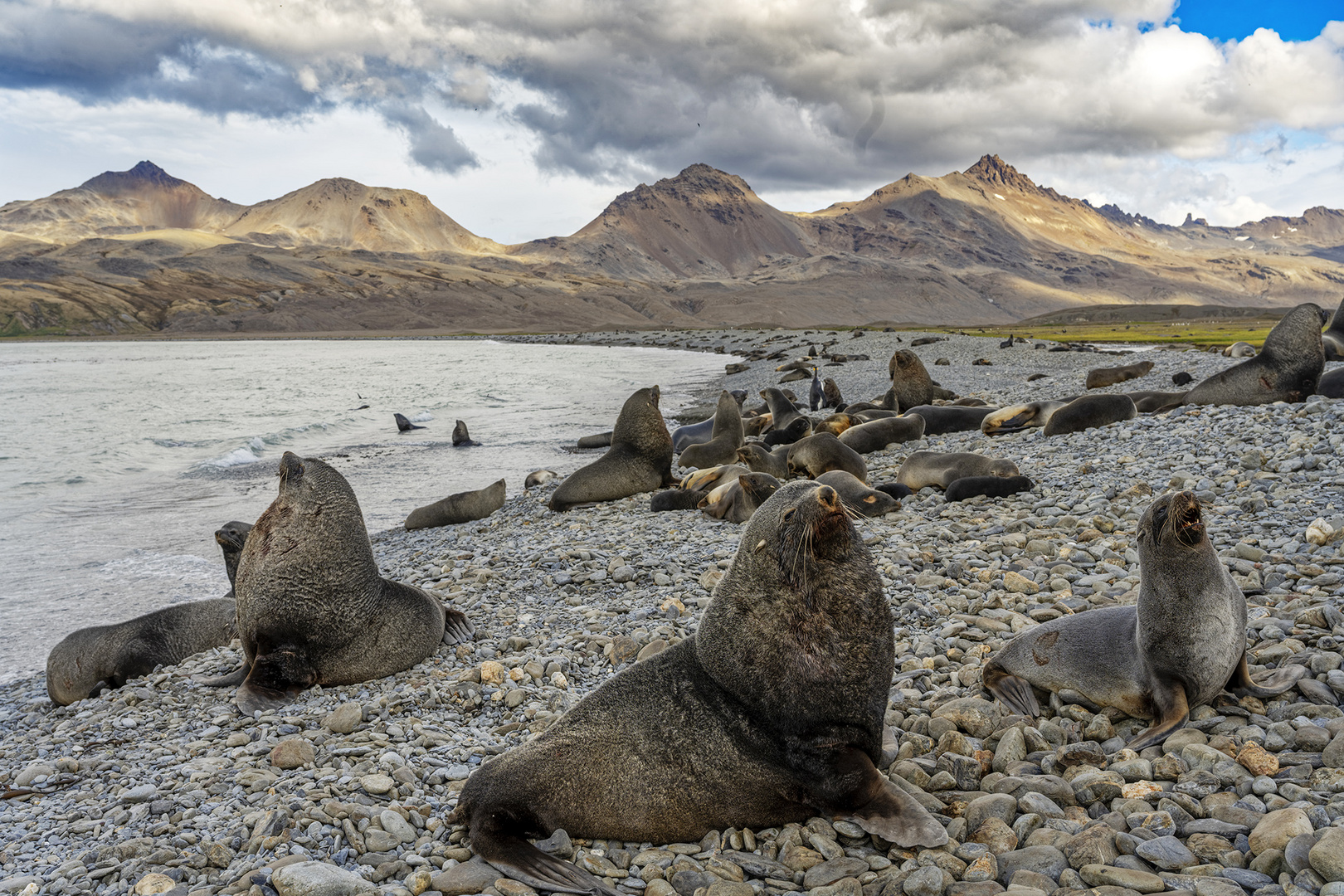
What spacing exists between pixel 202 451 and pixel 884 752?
2360 cm

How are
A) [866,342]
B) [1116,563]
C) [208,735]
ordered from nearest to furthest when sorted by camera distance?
[208,735]
[1116,563]
[866,342]

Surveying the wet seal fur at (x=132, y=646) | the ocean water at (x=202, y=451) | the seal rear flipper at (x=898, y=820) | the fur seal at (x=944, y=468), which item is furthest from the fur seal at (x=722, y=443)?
the seal rear flipper at (x=898, y=820)

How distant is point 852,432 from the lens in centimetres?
1476

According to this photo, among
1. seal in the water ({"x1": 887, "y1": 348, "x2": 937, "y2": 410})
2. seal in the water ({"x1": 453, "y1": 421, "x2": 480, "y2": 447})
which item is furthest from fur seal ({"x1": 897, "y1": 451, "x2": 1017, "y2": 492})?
seal in the water ({"x1": 453, "y1": 421, "x2": 480, "y2": 447})

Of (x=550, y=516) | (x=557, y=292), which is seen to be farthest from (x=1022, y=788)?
(x=557, y=292)

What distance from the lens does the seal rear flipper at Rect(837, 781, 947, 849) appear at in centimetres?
338

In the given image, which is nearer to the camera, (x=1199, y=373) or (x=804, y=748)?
(x=804, y=748)

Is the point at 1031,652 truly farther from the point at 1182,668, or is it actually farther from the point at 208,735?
the point at 208,735

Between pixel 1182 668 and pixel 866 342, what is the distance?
52.1 m

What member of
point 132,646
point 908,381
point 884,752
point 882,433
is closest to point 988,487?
point 882,433

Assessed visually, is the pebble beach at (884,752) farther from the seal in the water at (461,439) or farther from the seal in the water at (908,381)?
the seal in the water at (461,439)

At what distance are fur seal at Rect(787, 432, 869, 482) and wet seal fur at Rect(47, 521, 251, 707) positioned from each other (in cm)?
770

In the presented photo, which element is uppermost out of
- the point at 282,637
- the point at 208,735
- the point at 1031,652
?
the point at 1031,652

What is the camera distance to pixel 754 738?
3838 mm
